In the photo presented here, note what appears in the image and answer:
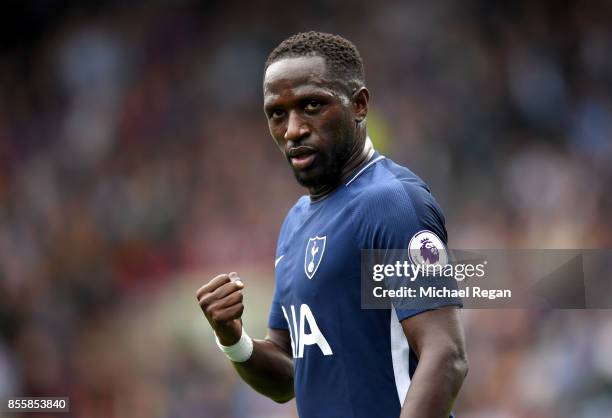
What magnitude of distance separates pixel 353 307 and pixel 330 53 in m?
0.99

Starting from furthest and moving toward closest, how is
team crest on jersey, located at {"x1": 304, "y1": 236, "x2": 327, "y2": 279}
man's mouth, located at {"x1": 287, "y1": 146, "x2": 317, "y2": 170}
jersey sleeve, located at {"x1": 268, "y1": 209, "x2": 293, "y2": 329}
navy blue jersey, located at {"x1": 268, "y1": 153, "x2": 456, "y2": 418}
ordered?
jersey sleeve, located at {"x1": 268, "y1": 209, "x2": 293, "y2": 329} → man's mouth, located at {"x1": 287, "y1": 146, "x2": 317, "y2": 170} → team crest on jersey, located at {"x1": 304, "y1": 236, "x2": 327, "y2": 279} → navy blue jersey, located at {"x1": 268, "y1": 153, "x2": 456, "y2": 418}

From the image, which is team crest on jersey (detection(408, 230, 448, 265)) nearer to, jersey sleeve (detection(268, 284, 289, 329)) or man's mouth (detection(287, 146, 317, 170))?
man's mouth (detection(287, 146, 317, 170))

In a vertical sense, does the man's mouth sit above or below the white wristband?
above

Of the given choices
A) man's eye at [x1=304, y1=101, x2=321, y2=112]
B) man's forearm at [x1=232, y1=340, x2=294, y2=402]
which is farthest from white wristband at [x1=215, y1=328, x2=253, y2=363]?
man's eye at [x1=304, y1=101, x2=321, y2=112]

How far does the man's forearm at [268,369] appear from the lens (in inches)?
160

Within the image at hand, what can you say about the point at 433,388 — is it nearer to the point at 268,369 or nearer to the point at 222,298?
the point at 222,298

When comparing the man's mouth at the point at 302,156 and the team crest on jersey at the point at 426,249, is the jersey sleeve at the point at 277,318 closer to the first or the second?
the man's mouth at the point at 302,156

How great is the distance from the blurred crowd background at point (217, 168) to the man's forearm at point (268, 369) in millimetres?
4634

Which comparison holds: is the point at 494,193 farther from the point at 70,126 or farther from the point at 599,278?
the point at 70,126

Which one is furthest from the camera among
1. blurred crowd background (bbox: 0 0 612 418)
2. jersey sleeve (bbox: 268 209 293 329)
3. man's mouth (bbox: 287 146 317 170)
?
blurred crowd background (bbox: 0 0 612 418)

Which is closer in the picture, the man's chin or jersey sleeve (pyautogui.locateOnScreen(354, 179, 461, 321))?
jersey sleeve (pyautogui.locateOnScreen(354, 179, 461, 321))

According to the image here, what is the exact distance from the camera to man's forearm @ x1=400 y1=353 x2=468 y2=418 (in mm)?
2943

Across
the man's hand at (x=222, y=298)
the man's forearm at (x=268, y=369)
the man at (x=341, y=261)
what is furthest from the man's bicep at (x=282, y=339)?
the man's hand at (x=222, y=298)

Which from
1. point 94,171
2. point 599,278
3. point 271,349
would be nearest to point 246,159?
point 94,171
